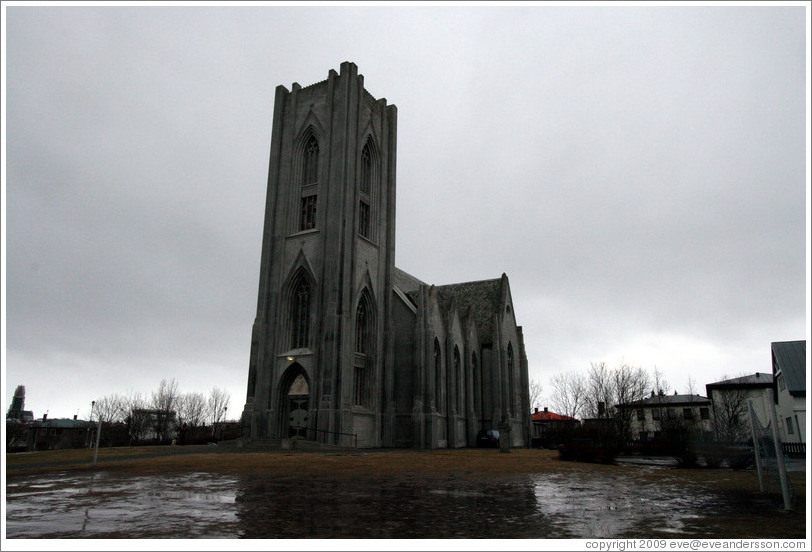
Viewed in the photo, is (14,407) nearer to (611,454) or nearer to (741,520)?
(611,454)

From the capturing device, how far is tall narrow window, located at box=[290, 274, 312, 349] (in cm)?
4019

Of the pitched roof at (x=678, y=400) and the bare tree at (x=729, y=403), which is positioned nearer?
the bare tree at (x=729, y=403)

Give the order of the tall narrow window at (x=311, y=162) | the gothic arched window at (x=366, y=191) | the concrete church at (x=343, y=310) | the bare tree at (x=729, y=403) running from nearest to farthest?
1. the concrete church at (x=343, y=310)
2. the tall narrow window at (x=311, y=162)
3. the gothic arched window at (x=366, y=191)
4. the bare tree at (x=729, y=403)

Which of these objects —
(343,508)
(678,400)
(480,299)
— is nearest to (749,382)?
(678,400)

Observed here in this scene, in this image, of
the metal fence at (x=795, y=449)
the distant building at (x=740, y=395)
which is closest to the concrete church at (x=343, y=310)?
the metal fence at (x=795, y=449)

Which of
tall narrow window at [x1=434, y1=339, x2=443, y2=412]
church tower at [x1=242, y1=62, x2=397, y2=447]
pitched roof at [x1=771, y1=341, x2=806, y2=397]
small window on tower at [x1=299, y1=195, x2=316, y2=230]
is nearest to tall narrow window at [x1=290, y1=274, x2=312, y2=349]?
church tower at [x1=242, y1=62, x2=397, y2=447]

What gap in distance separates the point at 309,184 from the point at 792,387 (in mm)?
37866

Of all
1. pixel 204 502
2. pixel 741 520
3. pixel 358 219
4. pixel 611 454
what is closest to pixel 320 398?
pixel 358 219

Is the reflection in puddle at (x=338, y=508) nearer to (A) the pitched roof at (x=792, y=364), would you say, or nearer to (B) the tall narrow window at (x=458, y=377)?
(A) the pitched roof at (x=792, y=364)

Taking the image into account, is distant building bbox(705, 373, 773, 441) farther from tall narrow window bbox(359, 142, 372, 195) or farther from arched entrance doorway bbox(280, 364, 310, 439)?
arched entrance doorway bbox(280, 364, 310, 439)

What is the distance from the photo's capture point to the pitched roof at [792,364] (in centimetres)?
3709

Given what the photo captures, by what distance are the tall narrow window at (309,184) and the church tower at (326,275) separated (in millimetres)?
92

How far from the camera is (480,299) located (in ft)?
191

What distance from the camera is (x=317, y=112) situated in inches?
1759
